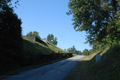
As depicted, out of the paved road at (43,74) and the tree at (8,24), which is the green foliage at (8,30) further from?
the paved road at (43,74)

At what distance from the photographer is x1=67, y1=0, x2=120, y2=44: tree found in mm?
12750

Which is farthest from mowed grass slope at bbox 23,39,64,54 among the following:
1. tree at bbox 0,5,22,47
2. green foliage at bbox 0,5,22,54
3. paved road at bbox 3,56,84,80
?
paved road at bbox 3,56,84,80

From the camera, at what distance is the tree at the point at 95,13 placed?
1275 cm

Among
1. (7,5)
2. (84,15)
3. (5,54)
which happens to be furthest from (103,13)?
(5,54)

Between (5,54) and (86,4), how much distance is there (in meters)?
11.8

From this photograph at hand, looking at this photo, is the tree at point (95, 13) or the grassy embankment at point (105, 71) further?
the tree at point (95, 13)

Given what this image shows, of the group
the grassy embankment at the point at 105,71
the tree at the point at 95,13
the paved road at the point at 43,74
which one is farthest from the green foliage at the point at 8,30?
the tree at the point at 95,13

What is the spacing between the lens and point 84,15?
13430 millimetres

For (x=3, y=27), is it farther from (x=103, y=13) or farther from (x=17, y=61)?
(x=103, y=13)

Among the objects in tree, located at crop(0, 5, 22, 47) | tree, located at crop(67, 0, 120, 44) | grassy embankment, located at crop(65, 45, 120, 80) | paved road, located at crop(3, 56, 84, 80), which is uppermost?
tree, located at crop(67, 0, 120, 44)

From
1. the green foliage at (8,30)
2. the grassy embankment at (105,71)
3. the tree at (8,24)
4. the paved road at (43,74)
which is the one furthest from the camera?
the tree at (8,24)

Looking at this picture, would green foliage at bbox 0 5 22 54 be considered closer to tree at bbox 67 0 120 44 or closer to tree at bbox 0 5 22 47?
tree at bbox 0 5 22 47

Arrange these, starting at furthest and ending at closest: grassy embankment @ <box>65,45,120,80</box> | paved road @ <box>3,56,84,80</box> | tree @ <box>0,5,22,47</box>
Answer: tree @ <box>0,5,22,47</box>
paved road @ <box>3,56,84,80</box>
grassy embankment @ <box>65,45,120,80</box>

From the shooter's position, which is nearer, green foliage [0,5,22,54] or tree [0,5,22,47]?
green foliage [0,5,22,54]
